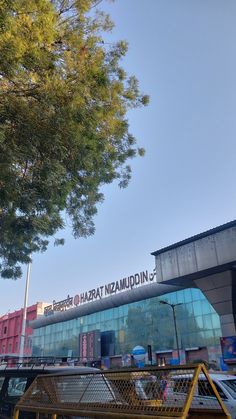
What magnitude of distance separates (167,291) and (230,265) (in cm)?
2463

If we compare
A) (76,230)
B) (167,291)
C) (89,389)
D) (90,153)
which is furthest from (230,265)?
(167,291)

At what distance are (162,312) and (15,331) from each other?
3469 cm

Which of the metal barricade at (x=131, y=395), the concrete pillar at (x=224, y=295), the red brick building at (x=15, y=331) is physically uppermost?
the red brick building at (x=15, y=331)

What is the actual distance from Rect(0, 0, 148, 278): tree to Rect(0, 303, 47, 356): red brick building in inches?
2395

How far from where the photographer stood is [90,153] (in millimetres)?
8805

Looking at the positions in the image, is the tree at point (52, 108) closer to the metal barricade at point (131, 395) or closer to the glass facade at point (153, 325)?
the metal barricade at point (131, 395)

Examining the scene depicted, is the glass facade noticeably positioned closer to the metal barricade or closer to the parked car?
the parked car

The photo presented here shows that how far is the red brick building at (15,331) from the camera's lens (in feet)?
217

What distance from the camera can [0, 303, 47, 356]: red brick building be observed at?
6625 centimetres

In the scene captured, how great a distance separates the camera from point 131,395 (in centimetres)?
371

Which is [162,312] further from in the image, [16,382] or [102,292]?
[16,382]

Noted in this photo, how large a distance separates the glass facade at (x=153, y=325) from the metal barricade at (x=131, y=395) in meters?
35.8

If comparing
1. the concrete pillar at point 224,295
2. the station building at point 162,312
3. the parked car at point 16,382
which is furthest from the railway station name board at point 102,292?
the parked car at point 16,382

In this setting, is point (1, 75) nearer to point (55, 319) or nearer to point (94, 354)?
point (94, 354)
